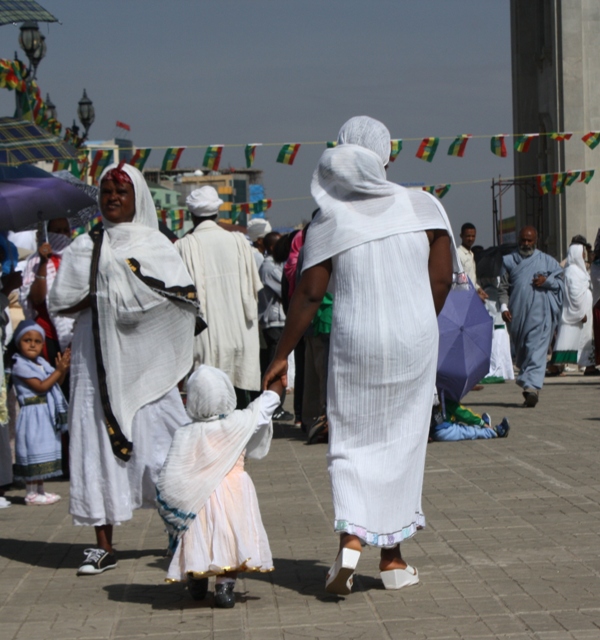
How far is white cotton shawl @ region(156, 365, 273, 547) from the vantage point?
544cm

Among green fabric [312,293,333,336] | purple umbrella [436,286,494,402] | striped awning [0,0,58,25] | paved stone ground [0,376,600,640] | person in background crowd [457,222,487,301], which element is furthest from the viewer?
person in background crowd [457,222,487,301]

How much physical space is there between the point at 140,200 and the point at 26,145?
2.65 m

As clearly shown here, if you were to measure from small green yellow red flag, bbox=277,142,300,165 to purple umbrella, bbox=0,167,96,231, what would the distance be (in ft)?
35.8

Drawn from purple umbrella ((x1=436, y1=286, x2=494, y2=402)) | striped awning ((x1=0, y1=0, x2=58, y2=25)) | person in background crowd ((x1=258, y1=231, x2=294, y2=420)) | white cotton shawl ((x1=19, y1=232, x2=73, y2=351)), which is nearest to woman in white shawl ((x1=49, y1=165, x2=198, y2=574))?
striped awning ((x1=0, y1=0, x2=58, y2=25))

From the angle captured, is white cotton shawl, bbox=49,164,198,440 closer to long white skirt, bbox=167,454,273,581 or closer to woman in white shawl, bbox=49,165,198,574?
woman in white shawl, bbox=49,165,198,574

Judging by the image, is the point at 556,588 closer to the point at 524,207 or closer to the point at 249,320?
the point at 249,320

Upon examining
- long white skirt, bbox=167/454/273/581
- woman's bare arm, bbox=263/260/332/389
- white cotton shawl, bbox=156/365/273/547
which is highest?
woman's bare arm, bbox=263/260/332/389

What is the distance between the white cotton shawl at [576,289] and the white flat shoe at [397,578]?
→ 47.3ft

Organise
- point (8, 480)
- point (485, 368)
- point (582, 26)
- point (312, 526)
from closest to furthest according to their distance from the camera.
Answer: point (312, 526), point (8, 480), point (485, 368), point (582, 26)

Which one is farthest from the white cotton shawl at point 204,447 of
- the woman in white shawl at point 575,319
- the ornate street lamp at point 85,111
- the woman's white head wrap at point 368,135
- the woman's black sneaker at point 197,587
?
the ornate street lamp at point 85,111

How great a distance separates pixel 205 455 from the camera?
552 centimetres

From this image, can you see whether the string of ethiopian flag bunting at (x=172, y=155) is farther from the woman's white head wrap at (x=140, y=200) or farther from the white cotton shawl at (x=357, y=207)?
the white cotton shawl at (x=357, y=207)

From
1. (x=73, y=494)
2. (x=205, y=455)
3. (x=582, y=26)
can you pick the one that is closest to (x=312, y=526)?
(x=73, y=494)

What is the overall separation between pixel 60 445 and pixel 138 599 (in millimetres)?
3646
